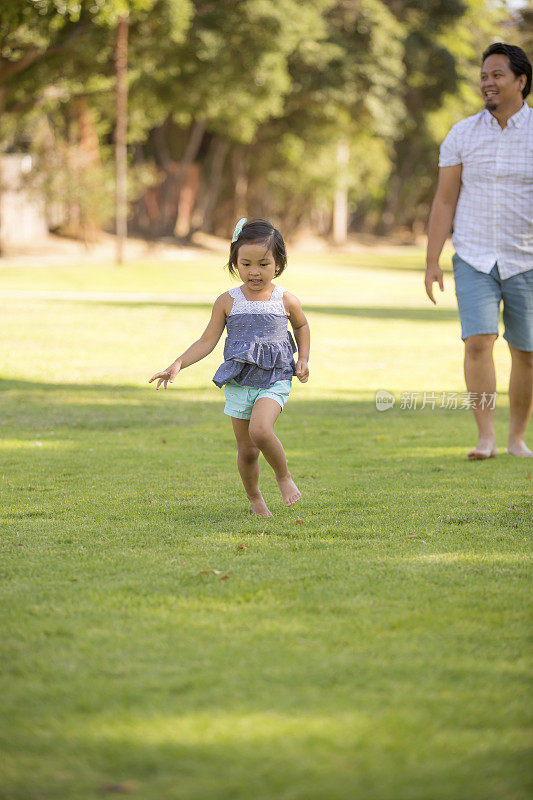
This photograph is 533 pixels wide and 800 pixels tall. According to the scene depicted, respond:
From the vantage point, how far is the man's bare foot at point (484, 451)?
670cm

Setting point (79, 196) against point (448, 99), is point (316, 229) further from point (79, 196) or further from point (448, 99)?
point (79, 196)

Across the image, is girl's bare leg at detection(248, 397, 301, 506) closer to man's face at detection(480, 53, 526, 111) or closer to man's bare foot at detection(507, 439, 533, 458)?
man's bare foot at detection(507, 439, 533, 458)

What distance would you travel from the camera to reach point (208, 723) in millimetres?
2686

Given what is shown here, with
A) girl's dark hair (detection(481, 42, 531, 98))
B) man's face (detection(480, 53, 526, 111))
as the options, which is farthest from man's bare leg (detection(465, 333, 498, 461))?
girl's dark hair (detection(481, 42, 531, 98))

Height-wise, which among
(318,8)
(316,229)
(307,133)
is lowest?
(316,229)

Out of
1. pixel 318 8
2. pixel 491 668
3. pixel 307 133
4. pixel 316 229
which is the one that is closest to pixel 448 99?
pixel 307 133

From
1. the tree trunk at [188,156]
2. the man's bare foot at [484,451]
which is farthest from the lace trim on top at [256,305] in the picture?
the tree trunk at [188,156]

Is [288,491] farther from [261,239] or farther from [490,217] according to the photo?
[490,217]

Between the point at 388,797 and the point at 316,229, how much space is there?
6755cm

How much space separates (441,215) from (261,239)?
6.88 ft

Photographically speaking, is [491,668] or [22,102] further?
[22,102]

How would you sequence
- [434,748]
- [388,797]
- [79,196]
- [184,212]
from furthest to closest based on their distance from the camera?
[184,212] → [79,196] → [434,748] → [388,797]

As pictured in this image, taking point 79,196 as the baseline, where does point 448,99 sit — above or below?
above

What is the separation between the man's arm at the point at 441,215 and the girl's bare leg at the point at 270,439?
203 cm
